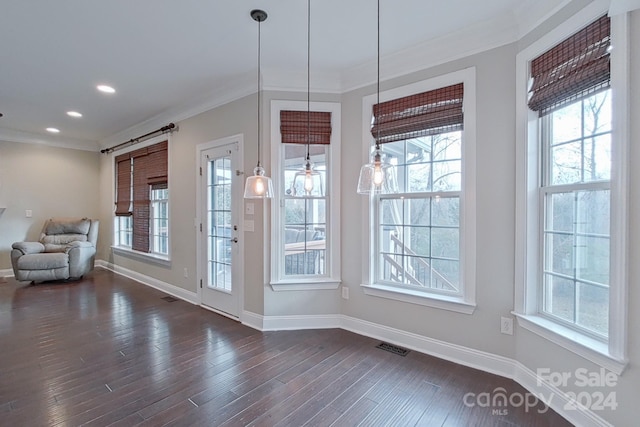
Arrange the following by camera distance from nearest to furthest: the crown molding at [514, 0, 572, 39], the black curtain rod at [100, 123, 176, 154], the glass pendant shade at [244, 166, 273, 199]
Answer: the crown molding at [514, 0, 572, 39] → the glass pendant shade at [244, 166, 273, 199] → the black curtain rod at [100, 123, 176, 154]

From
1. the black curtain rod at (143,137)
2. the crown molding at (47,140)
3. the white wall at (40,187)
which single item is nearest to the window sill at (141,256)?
the white wall at (40,187)


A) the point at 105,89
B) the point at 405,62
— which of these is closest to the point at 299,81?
the point at 405,62

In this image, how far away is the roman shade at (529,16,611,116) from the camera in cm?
168

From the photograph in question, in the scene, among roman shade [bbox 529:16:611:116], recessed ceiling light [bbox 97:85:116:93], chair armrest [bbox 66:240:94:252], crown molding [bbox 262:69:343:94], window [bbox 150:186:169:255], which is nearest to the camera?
roman shade [bbox 529:16:611:116]

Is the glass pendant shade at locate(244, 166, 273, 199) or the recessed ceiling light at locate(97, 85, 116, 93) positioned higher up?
the recessed ceiling light at locate(97, 85, 116, 93)

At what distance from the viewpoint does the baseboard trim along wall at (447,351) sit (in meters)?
1.86

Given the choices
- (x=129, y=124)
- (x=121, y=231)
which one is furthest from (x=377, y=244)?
(x=121, y=231)

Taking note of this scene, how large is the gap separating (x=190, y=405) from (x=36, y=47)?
321 cm

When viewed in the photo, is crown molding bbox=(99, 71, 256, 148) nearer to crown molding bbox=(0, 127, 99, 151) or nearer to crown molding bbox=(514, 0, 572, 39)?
crown molding bbox=(0, 127, 99, 151)

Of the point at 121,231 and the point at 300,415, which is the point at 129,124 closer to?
the point at 121,231

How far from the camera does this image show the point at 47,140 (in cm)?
582

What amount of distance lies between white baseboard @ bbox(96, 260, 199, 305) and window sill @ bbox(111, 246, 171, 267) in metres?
0.27

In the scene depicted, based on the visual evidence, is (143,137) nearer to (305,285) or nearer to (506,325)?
(305,285)

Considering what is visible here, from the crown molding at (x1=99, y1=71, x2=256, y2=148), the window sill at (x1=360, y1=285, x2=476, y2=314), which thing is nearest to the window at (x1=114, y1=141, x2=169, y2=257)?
the crown molding at (x1=99, y1=71, x2=256, y2=148)
